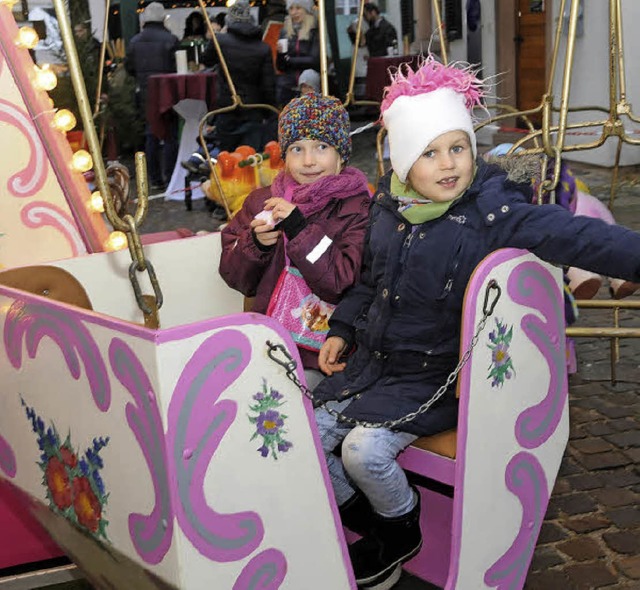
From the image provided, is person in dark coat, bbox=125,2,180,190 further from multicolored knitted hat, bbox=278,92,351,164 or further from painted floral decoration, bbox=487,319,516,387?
painted floral decoration, bbox=487,319,516,387

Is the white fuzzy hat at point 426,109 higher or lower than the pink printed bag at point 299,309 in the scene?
higher

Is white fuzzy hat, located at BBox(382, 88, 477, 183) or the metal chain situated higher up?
white fuzzy hat, located at BBox(382, 88, 477, 183)

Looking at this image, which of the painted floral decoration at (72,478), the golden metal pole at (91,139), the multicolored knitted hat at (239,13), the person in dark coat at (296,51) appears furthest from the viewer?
the person in dark coat at (296,51)

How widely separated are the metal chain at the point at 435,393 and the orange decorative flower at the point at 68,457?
0.52 meters

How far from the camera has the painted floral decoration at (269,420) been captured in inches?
71.6

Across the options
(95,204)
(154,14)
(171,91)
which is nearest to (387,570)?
(95,204)

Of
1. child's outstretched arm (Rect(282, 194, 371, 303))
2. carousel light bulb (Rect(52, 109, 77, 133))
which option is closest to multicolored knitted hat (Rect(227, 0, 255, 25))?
carousel light bulb (Rect(52, 109, 77, 133))

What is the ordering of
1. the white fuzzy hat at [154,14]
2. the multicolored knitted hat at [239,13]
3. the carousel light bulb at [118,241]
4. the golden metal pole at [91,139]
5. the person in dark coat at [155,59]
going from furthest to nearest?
the person in dark coat at [155,59], the white fuzzy hat at [154,14], the multicolored knitted hat at [239,13], the carousel light bulb at [118,241], the golden metal pole at [91,139]

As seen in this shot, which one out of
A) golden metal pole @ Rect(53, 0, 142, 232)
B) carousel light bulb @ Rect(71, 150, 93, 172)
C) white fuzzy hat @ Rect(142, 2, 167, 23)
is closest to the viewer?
golden metal pole @ Rect(53, 0, 142, 232)

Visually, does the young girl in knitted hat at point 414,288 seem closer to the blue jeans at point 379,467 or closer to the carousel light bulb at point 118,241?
the blue jeans at point 379,467

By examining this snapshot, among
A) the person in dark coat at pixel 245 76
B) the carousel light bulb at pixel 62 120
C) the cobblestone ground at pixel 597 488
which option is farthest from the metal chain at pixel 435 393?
the person in dark coat at pixel 245 76

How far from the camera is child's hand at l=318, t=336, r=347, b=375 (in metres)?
2.56

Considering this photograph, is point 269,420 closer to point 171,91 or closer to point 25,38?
point 25,38

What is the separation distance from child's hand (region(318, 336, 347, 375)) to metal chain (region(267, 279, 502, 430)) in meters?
0.22
